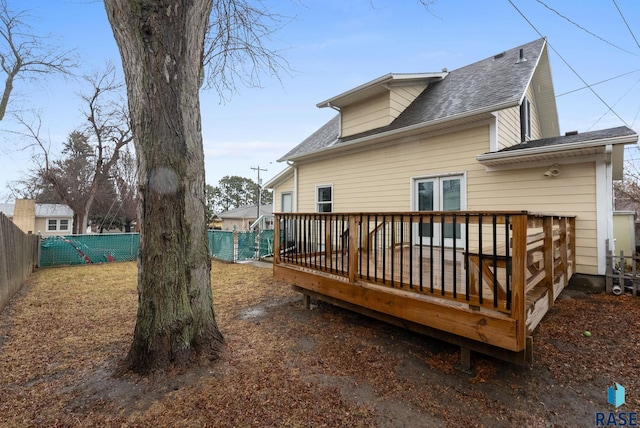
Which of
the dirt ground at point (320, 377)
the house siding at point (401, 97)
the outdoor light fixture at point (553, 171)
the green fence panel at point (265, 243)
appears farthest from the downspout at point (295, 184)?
the outdoor light fixture at point (553, 171)

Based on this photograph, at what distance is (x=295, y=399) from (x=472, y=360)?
1856mm

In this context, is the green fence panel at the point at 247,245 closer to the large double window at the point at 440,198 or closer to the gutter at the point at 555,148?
the large double window at the point at 440,198

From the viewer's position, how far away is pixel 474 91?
21.1 ft

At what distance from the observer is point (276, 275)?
4969 mm

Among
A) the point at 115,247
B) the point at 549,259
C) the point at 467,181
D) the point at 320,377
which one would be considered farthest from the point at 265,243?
the point at 549,259

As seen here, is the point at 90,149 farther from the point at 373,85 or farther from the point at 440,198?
the point at 440,198

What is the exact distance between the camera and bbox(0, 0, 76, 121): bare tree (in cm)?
1048

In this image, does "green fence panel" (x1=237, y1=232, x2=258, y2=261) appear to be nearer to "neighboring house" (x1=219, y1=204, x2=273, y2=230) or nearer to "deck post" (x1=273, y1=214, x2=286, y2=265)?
"deck post" (x1=273, y1=214, x2=286, y2=265)

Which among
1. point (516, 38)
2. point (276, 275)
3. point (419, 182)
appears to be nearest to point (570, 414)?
point (276, 275)

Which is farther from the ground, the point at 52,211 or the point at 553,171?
the point at 553,171

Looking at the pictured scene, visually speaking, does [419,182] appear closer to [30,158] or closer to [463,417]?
[463,417]

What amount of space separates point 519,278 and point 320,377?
1902 millimetres

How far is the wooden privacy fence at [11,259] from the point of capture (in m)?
4.86

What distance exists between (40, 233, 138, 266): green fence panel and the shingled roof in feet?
24.1
